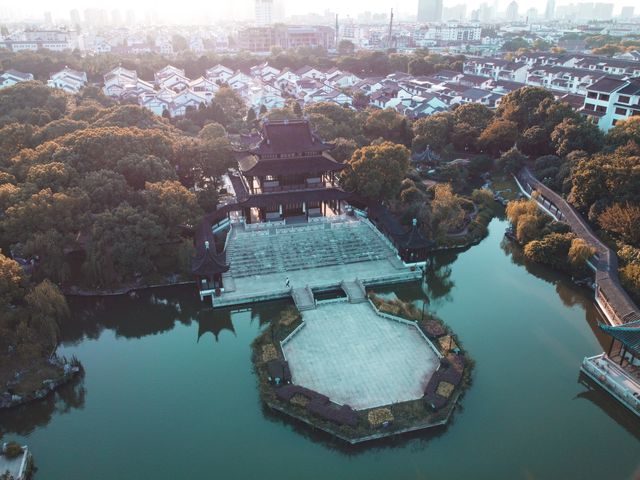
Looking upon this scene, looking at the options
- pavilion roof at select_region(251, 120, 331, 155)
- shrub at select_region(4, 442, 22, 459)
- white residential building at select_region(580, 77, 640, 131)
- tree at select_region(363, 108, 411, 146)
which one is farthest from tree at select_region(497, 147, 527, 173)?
shrub at select_region(4, 442, 22, 459)

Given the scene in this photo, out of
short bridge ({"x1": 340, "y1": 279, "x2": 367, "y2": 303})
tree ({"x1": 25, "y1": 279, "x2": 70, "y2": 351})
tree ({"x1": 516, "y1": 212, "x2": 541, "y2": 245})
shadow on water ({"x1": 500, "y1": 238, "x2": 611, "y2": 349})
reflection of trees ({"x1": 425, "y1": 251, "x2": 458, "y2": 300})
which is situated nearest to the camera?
tree ({"x1": 25, "y1": 279, "x2": 70, "y2": 351})

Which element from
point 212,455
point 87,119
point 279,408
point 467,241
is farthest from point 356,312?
point 87,119

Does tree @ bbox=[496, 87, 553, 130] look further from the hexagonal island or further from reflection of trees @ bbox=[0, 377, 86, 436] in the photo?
reflection of trees @ bbox=[0, 377, 86, 436]

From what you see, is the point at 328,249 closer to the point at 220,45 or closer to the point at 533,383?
the point at 533,383

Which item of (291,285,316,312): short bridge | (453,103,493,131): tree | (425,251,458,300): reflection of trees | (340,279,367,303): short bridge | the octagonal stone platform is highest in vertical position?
(453,103,493,131): tree

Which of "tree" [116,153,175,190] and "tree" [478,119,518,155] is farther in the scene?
"tree" [478,119,518,155]

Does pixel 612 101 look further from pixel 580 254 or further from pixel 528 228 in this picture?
pixel 580 254

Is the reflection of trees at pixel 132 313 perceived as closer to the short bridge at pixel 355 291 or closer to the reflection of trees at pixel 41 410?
the reflection of trees at pixel 41 410
